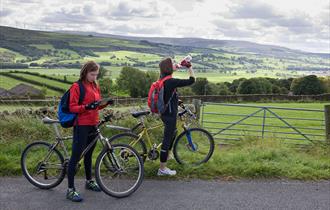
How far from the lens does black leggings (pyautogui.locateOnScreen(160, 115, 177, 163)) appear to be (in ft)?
20.0

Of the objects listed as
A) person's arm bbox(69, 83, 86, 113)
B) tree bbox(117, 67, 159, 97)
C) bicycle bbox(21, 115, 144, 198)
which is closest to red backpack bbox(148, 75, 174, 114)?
bicycle bbox(21, 115, 144, 198)

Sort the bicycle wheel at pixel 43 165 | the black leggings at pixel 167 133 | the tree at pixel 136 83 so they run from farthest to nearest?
1. the tree at pixel 136 83
2. the black leggings at pixel 167 133
3. the bicycle wheel at pixel 43 165

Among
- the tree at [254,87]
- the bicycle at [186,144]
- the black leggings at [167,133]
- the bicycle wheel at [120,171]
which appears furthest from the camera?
the tree at [254,87]

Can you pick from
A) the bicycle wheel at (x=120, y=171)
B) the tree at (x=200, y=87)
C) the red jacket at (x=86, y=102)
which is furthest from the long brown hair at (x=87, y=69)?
the tree at (x=200, y=87)

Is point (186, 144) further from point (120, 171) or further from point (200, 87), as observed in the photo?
point (200, 87)

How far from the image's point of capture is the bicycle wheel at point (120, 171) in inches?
209

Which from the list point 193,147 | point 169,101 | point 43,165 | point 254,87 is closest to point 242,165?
point 193,147

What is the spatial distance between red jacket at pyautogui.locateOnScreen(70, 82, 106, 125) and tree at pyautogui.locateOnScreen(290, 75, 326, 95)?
60647mm

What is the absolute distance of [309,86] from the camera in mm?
61875

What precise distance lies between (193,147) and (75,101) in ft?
8.49

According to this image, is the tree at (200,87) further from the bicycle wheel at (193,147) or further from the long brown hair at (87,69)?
the long brown hair at (87,69)

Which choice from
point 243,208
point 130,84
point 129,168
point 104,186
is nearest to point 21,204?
point 104,186

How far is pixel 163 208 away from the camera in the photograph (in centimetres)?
485

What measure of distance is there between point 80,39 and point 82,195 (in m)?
165
